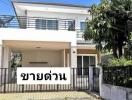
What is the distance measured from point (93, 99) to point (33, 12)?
573 inches

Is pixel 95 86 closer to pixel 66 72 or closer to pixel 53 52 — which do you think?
Result: pixel 66 72

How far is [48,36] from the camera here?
20.5m

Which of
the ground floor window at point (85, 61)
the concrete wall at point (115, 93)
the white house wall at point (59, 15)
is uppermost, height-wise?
the white house wall at point (59, 15)

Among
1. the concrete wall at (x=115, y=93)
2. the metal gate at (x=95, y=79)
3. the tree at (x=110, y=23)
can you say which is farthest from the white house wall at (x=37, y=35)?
the concrete wall at (x=115, y=93)

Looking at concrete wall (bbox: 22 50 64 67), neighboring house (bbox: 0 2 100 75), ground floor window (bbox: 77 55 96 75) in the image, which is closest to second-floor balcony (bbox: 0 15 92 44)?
neighboring house (bbox: 0 2 100 75)

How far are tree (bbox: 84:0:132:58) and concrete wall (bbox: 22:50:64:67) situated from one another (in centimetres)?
1260

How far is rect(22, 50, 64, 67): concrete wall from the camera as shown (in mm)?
28328

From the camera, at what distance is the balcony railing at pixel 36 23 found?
20.9m

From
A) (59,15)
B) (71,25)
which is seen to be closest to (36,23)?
(59,15)

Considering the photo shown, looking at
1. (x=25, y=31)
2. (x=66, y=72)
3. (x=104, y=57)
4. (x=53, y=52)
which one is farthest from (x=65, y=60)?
(x=66, y=72)

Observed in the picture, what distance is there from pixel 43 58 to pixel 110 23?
1430 cm

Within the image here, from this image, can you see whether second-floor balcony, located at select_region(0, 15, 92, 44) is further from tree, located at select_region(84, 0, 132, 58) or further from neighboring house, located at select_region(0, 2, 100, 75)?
tree, located at select_region(84, 0, 132, 58)

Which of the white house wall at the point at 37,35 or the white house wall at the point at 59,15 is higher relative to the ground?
the white house wall at the point at 59,15

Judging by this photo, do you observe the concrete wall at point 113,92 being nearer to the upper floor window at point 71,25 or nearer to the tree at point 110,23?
the tree at point 110,23
